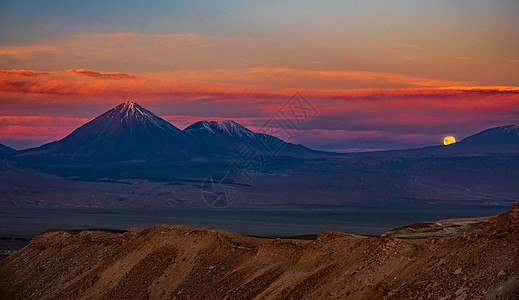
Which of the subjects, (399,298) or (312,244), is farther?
(312,244)

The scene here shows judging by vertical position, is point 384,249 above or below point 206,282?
above

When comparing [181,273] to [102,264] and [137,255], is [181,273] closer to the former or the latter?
[137,255]

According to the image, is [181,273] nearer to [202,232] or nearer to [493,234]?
[202,232]

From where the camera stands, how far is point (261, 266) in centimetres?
2792

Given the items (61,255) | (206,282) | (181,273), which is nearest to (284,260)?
(206,282)

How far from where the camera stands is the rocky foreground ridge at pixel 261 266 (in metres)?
18.7

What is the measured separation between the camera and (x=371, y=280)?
846 inches

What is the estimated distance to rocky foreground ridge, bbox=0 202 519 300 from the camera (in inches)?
734

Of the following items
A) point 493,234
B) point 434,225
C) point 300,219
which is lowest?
point 300,219

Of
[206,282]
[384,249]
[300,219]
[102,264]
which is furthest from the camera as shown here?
[300,219]

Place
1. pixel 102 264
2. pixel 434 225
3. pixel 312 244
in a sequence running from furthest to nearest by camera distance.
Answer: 1. pixel 434 225
2. pixel 102 264
3. pixel 312 244

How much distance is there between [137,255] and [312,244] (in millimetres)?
11640

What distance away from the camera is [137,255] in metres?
34.7

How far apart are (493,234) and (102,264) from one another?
23.6m
